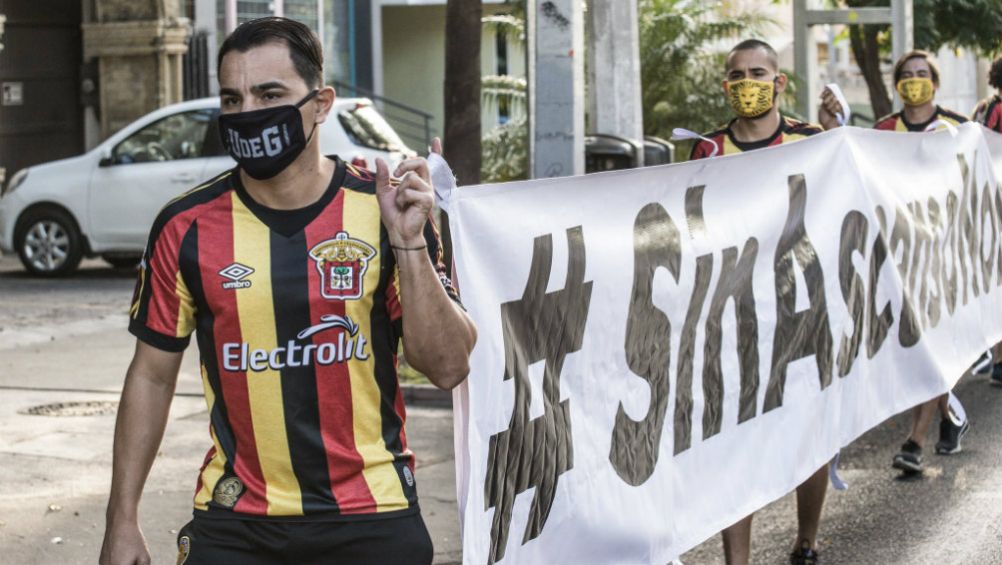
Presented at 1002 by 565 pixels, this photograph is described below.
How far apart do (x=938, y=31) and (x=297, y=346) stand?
20.1m

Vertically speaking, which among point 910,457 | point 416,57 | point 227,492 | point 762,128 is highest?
point 416,57

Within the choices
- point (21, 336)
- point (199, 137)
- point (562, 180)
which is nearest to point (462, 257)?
point (562, 180)

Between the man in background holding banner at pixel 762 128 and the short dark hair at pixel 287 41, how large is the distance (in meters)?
3.07

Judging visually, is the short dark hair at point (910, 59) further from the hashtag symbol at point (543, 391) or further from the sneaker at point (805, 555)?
the hashtag symbol at point (543, 391)

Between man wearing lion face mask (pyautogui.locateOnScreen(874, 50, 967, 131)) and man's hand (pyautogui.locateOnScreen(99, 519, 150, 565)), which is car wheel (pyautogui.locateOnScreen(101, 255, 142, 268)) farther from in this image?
man's hand (pyautogui.locateOnScreen(99, 519, 150, 565))

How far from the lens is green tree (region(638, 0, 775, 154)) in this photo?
63.0 feet

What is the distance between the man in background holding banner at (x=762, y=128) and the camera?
6348 mm

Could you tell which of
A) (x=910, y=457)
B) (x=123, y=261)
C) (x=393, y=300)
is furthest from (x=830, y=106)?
(x=123, y=261)

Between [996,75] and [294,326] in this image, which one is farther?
[996,75]

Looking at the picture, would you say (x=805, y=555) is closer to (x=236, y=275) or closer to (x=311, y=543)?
(x=311, y=543)

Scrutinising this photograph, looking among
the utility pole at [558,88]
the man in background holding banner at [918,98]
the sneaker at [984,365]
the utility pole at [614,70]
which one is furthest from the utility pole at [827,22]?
the utility pole at [558,88]

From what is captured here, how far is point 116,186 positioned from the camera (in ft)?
57.5

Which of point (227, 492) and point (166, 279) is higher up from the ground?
point (166, 279)

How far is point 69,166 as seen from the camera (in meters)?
17.8
